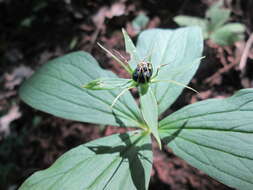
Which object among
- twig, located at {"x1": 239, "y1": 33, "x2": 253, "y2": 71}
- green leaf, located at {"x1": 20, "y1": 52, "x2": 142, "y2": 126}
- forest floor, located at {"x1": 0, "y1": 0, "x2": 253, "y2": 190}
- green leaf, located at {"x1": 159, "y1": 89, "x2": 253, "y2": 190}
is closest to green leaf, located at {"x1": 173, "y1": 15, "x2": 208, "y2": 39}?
forest floor, located at {"x1": 0, "y1": 0, "x2": 253, "y2": 190}

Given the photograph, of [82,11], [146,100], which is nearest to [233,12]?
[82,11]

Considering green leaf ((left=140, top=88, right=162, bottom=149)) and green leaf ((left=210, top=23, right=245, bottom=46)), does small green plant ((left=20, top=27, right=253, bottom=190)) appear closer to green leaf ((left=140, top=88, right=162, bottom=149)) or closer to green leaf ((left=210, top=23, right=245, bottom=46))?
green leaf ((left=140, top=88, right=162, bottom=149))

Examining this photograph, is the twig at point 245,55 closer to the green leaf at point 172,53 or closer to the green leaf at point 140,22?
the green leaf at point 172,53

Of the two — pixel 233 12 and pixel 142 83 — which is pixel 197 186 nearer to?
pixel 142 83

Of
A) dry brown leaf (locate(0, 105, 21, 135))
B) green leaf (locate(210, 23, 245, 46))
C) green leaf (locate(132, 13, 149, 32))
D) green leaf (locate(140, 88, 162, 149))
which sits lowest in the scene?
dry brown leaf (locate(0, 105, 21, 135))

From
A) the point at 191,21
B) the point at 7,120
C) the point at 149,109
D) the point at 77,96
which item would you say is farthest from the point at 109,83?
the point at 7,120

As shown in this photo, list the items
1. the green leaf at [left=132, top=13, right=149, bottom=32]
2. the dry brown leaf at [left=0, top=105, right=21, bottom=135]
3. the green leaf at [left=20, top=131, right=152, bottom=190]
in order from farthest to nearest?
the green leaf at [left=132, top=13, right=149, bottom=32], the dry brown leaf at [left=0, top=105, right=21, bottom=135], the green leaf at [left=20, top=131, right=152, bottom=190]

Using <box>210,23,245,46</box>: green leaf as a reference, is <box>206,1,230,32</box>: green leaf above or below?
above
